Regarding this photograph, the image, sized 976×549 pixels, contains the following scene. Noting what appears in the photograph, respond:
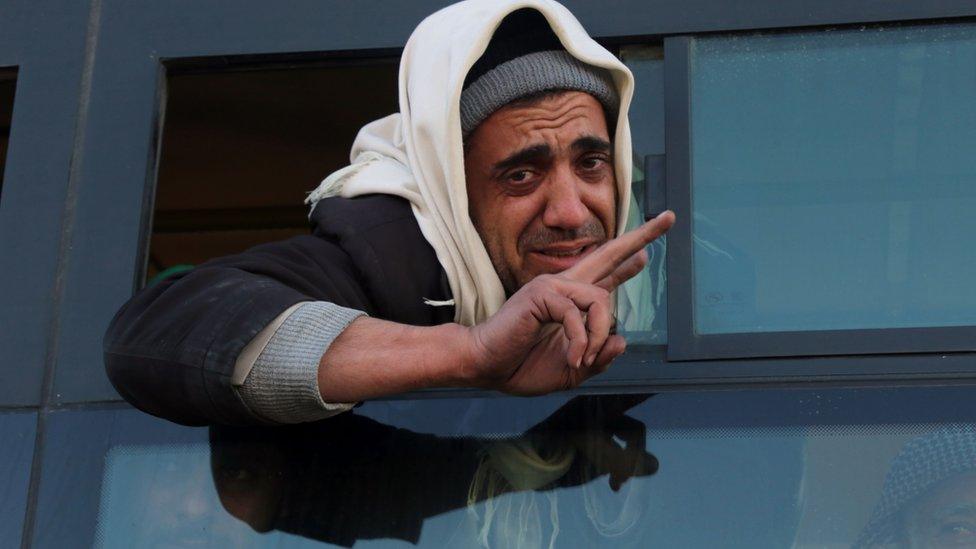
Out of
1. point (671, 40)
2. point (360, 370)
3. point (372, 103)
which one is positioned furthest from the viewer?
point (372, 103)

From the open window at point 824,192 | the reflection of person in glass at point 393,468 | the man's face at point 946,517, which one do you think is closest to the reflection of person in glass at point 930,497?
the man's face at point 946,517

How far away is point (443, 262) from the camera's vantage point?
2404 mm

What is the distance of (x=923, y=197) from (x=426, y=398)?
2.57ft

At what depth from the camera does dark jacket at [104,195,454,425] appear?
6.85ft

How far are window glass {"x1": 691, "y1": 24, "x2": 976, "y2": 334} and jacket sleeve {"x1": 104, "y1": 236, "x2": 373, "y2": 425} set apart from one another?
2.03 ft

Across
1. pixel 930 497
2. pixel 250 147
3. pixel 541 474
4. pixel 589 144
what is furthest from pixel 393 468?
pixel 250 147

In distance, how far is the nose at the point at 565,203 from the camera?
240cm

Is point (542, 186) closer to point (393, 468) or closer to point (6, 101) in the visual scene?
point (393, 468)

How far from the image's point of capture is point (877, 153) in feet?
7.65

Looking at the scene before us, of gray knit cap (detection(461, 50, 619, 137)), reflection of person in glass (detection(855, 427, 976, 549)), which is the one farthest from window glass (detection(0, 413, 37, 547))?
reflection of person in glass (detection(855, 427, 976, 549))

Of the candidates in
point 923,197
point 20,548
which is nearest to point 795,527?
point 923,197

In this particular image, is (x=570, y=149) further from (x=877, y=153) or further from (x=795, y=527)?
(x=795, y=527)

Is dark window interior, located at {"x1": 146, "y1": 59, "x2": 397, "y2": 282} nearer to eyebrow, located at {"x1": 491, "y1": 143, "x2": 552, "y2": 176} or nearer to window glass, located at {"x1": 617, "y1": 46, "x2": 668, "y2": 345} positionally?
eyebrow, located at {"x1": 491, "y1": 143, "x2": 552, "y2": 176}

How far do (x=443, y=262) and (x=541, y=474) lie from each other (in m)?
0.39
